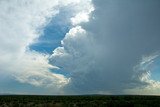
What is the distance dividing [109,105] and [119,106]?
7.77ft

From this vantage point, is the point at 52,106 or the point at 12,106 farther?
the point at 12,106

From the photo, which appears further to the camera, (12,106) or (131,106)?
(12,106)

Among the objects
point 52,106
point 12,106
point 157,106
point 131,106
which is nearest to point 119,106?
point 131,106

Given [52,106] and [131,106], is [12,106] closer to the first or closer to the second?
[52,106]

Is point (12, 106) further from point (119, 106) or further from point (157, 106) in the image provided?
point (157, 106)

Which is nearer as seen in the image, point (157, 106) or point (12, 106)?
point (157, 106)

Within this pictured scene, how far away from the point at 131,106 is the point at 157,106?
→ 14.4 ft

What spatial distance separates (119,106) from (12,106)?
23225 millimetres

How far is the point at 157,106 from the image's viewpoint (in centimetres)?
4944

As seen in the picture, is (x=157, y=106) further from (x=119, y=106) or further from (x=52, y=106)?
(x=52, y=106)

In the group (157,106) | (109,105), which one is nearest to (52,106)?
(109,105)

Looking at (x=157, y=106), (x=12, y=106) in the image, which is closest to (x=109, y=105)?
(x=157, y=106)

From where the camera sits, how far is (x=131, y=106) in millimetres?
50625

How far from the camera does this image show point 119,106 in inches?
1982
